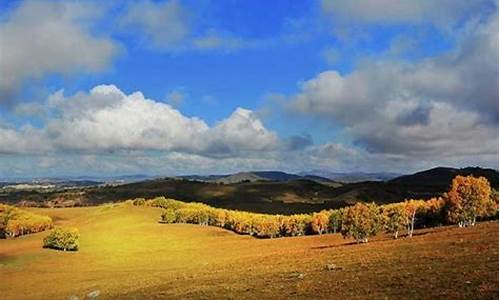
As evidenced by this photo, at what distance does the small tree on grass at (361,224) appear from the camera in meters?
128

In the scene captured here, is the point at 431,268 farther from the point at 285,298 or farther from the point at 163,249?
the point at 163,249

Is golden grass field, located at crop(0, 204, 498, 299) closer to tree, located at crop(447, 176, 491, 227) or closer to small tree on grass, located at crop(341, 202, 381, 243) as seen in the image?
small tree on grass, located at crop(341, 202, 381, 243)

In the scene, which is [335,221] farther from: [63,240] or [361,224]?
[63,240]

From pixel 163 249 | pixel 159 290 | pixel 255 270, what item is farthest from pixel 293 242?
pixel 159 290

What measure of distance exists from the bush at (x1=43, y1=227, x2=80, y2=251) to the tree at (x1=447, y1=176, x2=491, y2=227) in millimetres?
112854

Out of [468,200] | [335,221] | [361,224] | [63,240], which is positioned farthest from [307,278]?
[335,221]

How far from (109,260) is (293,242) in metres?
54.7

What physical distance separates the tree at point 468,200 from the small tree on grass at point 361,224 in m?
20.7

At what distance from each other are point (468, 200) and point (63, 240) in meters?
119

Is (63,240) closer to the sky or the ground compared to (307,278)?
closer to the ground

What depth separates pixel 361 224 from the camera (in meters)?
128

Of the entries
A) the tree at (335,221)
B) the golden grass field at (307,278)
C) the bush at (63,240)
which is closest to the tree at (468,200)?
the golden grass field at (307,278)

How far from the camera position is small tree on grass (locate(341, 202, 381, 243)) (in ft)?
422

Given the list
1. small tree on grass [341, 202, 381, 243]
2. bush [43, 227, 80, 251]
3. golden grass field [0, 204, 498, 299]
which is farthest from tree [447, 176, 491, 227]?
bush [43, 227, 80, 251]
